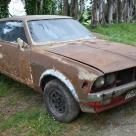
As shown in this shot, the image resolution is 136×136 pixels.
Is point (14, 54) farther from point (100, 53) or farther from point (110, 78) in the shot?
point (110, 78)

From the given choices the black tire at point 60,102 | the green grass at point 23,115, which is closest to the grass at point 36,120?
the green grass at point 23,115

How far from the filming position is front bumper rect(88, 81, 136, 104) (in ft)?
15.3

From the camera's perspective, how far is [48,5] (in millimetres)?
18453

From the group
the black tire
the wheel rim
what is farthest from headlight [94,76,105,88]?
the wheel rim

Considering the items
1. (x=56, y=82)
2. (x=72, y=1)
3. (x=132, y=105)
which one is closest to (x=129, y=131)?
(x=132, y=105)

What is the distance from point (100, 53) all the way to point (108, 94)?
885mm

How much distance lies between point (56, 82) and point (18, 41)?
4.25ft

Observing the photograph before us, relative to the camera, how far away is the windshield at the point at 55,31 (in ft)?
19.8

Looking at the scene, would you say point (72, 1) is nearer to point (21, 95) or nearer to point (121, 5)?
point (121, 5)

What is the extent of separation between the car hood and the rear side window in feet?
2.66

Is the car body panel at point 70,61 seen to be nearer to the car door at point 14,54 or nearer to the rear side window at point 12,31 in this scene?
the car door at point 14,54

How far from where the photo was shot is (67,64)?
16.4ft

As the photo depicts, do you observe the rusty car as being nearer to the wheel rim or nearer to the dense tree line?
the wheel rim

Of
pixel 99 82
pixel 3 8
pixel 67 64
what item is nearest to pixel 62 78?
pixel 67 64
